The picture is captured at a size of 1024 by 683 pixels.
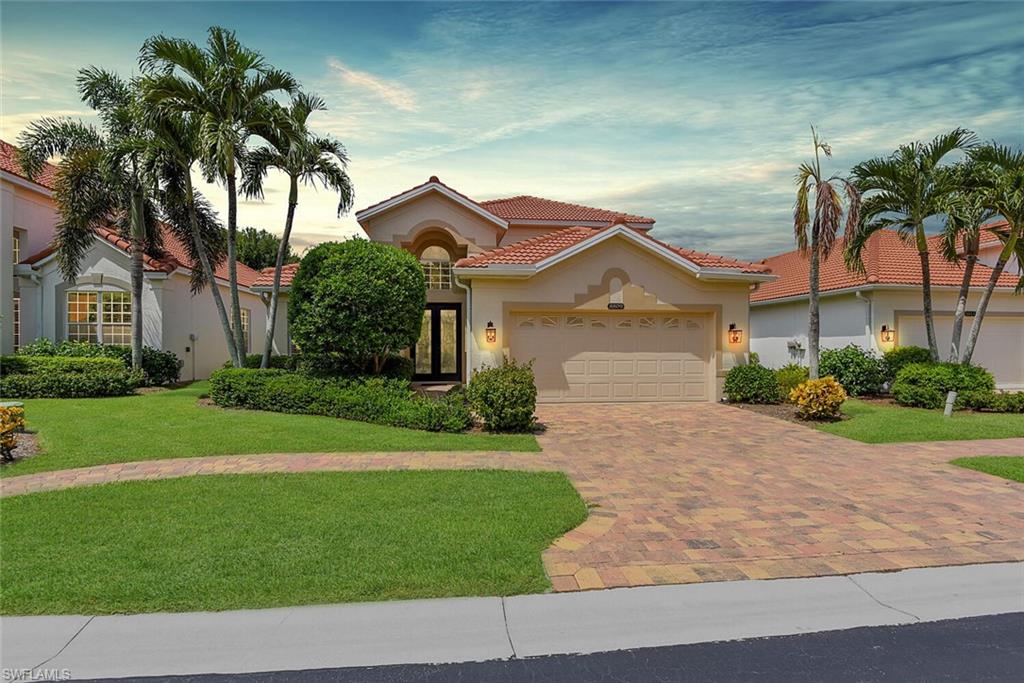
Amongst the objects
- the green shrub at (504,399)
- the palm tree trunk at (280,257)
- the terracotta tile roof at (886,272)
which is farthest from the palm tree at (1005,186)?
the palm tree trunk at (280,257)

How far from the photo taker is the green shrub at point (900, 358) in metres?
16.9

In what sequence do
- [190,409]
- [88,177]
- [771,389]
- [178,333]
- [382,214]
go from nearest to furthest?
[190,409] < [771,389] < [88,177] < [382,214] < [178,333]

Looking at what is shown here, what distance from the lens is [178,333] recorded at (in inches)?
818

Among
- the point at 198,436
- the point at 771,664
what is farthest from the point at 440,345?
the point at 771,664

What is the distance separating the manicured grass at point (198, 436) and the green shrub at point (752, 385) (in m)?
Result: 7.71

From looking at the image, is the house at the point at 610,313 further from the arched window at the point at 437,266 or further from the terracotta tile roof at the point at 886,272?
the arched window at the point at 437,266

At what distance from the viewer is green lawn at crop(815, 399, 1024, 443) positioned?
11266mm

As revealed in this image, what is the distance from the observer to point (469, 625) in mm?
4152

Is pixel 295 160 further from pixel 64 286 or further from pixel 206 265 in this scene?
pixel 64 286

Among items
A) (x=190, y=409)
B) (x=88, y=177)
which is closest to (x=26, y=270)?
(x=88, y=177)

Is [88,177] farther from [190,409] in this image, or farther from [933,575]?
[933,575]

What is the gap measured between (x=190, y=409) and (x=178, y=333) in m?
8.50

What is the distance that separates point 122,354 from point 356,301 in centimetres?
1035

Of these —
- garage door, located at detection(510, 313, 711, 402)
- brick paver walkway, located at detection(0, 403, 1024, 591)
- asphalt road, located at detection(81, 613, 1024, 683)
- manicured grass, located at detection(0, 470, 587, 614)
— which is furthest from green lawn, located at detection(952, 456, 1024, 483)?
garage door, located at detection(510, 313, 711, 402)
